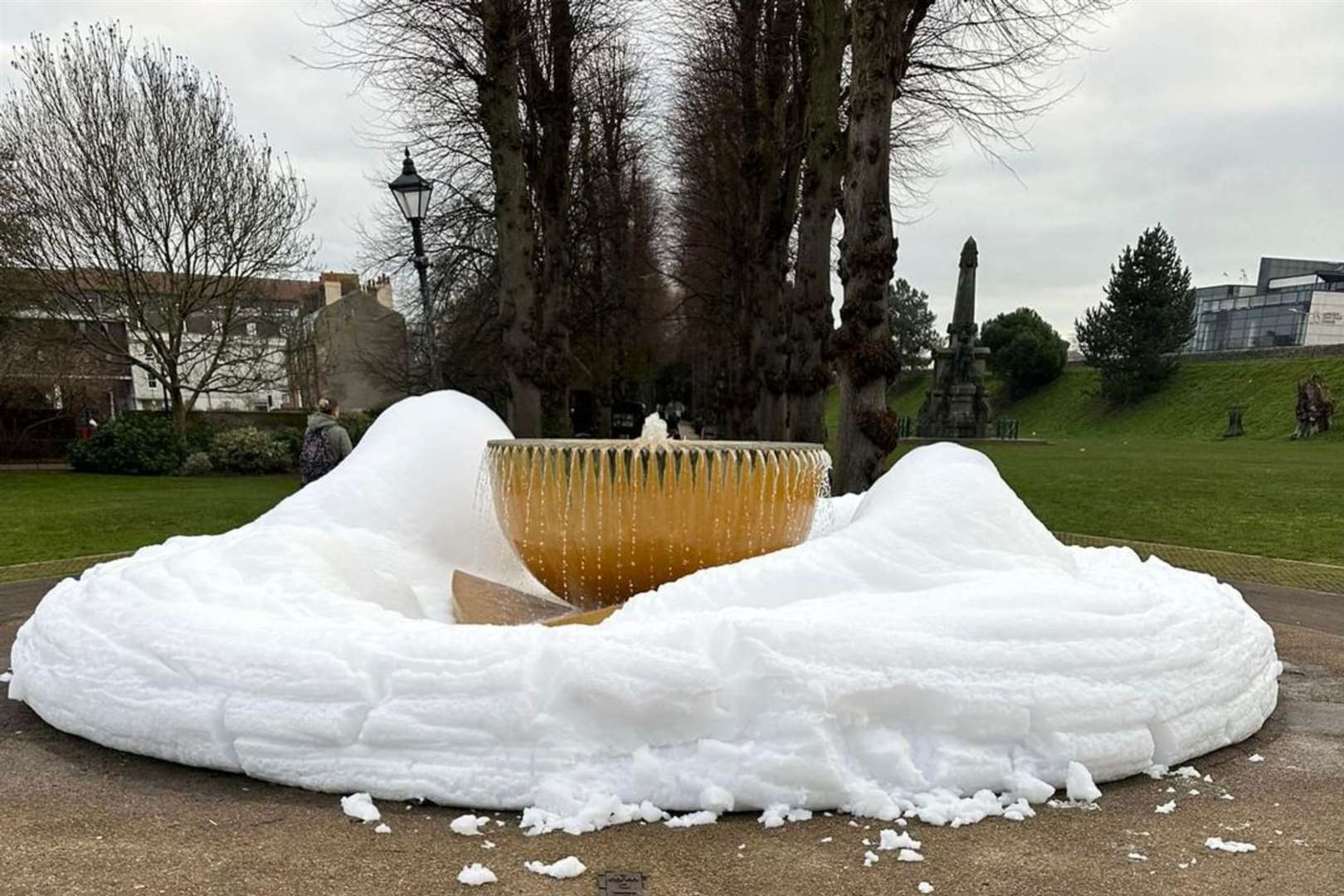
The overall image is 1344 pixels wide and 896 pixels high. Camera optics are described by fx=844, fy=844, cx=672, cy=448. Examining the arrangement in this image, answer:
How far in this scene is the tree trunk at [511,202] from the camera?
373 inches

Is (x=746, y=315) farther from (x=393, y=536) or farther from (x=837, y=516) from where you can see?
(x=393, y=536)

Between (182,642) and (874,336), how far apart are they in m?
6.60

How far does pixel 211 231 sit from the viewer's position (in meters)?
22.1

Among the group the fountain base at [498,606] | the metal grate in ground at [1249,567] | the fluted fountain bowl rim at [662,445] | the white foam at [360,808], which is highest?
the fluted fountain bowl rim at [662,445]

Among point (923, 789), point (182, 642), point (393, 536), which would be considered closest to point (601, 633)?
point (923, 789)

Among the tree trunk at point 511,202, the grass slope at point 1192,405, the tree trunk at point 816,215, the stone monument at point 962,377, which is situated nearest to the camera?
the tree trunk at point 511,202

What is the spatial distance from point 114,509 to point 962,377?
31.2m

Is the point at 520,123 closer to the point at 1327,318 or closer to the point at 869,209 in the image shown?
the point at 869,209

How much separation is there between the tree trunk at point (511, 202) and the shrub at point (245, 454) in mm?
15422

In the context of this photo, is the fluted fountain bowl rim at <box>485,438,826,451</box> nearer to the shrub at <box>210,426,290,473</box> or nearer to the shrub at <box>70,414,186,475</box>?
the shrub at <box>210,426,290,473</box>

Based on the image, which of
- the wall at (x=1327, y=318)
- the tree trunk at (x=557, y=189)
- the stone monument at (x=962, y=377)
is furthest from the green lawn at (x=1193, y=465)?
the wall at (x=1327, y=318)

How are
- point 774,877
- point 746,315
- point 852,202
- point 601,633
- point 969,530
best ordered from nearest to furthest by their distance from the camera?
point 774,877 < point 601,633 < point 969,530 < point 852,202 < point 746,315

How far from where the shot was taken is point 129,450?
22.5m

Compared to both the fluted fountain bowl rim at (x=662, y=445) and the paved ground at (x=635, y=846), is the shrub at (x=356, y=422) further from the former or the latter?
the paved ground at (x=635, y=846)
